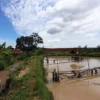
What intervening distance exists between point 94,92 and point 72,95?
1.48m

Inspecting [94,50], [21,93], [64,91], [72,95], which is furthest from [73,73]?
[94,50]

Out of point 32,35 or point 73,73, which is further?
point 32,35

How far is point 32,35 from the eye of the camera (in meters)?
55.7

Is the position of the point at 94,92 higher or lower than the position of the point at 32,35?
lower

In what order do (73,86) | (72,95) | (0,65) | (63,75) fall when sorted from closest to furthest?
(72,95) < (73,86) < (63,75) < (0,65)

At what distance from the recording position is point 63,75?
54.1ft

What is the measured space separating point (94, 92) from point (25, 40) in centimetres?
4447

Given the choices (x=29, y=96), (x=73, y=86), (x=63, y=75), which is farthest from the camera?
(x=63, y=75)

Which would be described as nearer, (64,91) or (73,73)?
(64,91)

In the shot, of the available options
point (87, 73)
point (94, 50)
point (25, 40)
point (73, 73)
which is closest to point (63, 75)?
point (73, 73)

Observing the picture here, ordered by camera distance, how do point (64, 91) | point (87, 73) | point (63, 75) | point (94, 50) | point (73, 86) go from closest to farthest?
point (64, 91)
point (73, 86)
point (63, 75)
point (87, 73)
point (94, 50)

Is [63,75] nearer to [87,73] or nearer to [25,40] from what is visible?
[87,73]

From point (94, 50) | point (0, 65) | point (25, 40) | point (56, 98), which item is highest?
point (25, 40)

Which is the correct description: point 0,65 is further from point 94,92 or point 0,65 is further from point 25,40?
point 25,40
